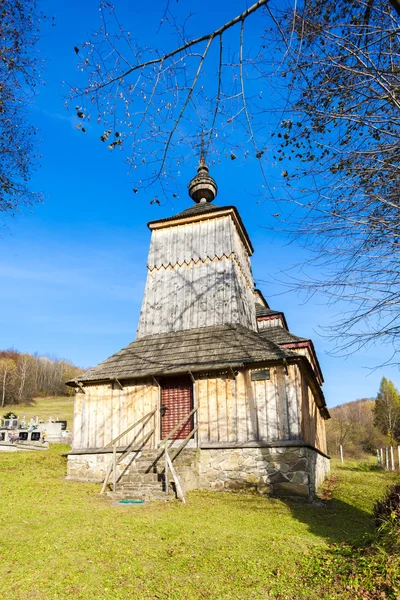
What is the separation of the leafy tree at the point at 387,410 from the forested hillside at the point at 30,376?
181 ft

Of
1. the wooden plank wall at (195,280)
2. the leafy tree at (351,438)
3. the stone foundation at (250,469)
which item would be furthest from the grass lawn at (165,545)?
the leafy tree at (351,438)

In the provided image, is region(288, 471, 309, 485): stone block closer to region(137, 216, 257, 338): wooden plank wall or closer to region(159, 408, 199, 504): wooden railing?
region(159, 408, 199, 504): wooden railing

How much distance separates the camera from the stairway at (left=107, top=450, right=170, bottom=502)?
10.1m

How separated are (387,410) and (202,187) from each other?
48.7 metres

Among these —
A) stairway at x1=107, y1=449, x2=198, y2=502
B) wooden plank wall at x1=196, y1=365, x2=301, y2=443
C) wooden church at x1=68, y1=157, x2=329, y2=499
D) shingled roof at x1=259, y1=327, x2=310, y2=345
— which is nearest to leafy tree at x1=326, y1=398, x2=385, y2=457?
shingled roof at x1=259, y1=327, x2=310, y2=345

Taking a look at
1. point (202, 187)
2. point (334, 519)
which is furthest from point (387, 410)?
point (334, 519)

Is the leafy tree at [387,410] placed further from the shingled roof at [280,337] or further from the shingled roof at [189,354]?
the shingled roof at [189,354]

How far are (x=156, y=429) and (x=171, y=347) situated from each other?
114 inches

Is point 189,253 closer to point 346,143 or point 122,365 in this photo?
point 122,365

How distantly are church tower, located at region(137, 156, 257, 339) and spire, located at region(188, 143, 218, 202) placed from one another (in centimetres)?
178

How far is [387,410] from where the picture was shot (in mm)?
55969

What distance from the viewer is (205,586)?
4.83 metres

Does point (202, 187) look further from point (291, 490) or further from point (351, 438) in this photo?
point (351, 438)

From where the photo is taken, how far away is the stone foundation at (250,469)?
10.9m
